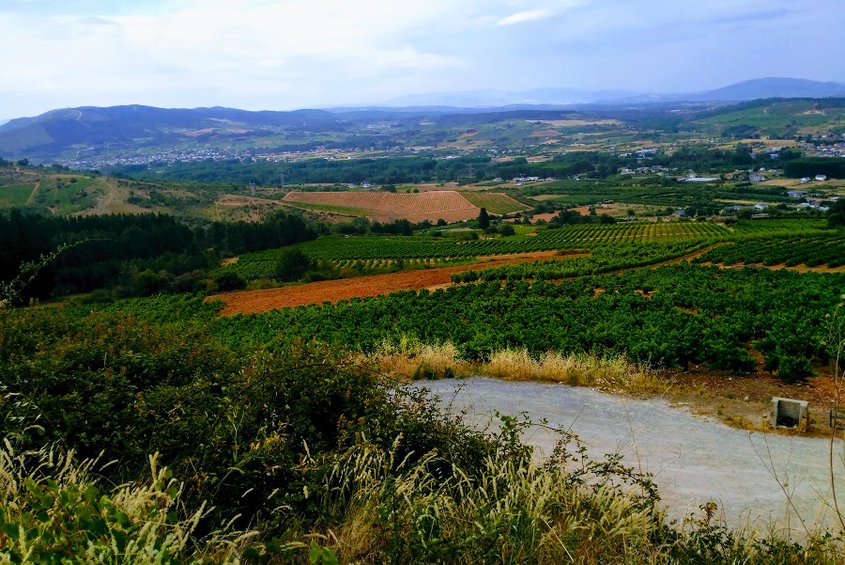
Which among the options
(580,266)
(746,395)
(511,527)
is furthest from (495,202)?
(511,527)

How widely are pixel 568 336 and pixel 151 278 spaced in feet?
162

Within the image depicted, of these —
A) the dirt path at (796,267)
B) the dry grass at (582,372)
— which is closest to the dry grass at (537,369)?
the dry grass at (582,372)

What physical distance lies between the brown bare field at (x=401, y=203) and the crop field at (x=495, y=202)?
2233 millimetres

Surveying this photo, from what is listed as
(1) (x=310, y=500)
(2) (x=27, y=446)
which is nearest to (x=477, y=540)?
(1) (x=310, y=500)

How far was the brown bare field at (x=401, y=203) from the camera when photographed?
385 ft

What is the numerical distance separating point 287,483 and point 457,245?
7145 cm

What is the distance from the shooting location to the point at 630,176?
161 meters

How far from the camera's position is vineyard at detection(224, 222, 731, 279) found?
6431cm

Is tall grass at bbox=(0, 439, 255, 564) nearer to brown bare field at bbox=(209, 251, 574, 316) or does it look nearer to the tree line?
brown bare field at bbox=(209, 251, 574, 316)

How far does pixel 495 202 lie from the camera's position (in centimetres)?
12888

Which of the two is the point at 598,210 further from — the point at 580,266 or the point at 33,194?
the point at 33,194

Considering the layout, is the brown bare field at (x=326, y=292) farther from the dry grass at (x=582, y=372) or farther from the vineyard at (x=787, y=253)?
the dry grass at (x=582, y=372)

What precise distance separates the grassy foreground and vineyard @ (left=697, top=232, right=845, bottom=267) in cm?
4024

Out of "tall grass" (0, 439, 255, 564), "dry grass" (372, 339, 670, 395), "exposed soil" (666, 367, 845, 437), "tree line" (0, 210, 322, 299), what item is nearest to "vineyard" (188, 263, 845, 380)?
"exposed soil" (666, 367, 845, 437)
